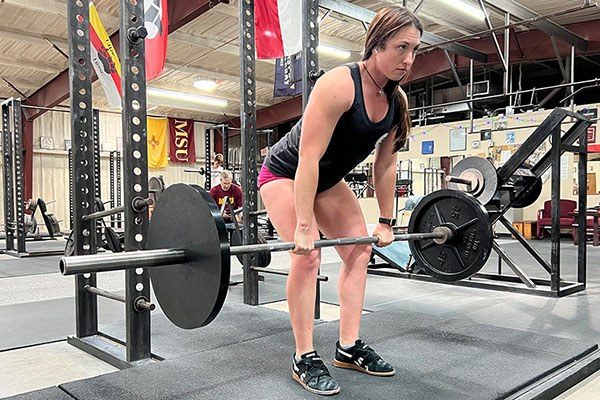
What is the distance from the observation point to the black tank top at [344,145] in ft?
5.24

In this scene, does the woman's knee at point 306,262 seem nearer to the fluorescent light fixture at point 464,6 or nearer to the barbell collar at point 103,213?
the barbell collar at point 103,213

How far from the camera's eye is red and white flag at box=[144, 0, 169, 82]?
247 centimetres

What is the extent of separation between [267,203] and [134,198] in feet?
1.96

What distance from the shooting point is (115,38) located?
712cm

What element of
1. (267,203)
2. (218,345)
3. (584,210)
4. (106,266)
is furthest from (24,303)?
(584,210)

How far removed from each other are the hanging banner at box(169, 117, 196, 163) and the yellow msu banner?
36cm

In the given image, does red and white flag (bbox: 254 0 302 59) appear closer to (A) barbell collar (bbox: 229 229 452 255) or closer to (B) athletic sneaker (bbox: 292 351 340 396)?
(A) barbell collar (bbox: 229 229 452 255)

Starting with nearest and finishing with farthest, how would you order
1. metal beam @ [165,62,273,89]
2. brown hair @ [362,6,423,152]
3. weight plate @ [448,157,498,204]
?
brown hair @ [362,6,423,152], weight plate @ [448,157,498,204], metal beam @ [165,62,273,89]

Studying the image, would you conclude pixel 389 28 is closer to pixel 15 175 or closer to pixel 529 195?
pixel 529 195

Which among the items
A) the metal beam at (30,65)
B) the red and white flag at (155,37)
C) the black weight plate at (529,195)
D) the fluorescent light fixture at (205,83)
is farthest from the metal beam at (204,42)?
the red and white flag at (155,37)

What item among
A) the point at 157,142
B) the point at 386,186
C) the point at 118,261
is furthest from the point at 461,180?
the point at 157,142

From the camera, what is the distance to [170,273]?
144 cm

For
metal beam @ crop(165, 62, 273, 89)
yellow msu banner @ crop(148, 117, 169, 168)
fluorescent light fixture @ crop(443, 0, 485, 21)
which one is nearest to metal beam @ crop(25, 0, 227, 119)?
metal beam @ crop(165, 62, 273, 89)

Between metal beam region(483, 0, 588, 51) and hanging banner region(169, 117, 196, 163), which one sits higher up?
metal beam region(483, 0, 588, 51)
